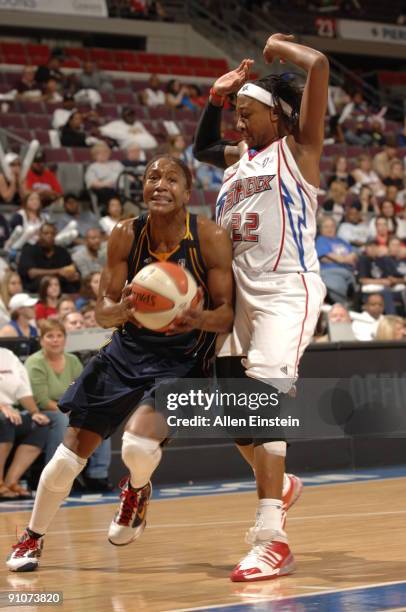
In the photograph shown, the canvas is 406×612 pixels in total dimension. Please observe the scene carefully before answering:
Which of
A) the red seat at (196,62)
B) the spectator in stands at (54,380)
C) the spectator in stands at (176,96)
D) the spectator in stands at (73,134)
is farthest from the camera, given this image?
the red seat at (196,62)

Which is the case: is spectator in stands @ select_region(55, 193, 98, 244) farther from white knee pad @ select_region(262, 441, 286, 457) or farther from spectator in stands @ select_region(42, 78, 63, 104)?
white knee pad @ select_region(262, 441, 286, 457)

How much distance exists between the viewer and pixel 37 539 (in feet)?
17.8

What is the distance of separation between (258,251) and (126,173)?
33.8 ft

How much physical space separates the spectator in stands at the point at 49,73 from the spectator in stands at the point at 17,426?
33.2 feet

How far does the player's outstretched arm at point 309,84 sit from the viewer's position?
5.02m

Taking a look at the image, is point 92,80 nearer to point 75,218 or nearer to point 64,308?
point 75,218

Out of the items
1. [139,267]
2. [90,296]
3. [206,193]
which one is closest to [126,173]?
[206,193]

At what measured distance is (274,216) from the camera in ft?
17.1

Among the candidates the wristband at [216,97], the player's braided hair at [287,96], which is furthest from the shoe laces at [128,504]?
the wristband at [216,97]

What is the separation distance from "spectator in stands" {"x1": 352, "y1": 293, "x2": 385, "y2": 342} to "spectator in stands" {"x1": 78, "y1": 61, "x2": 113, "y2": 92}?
25.1 ft

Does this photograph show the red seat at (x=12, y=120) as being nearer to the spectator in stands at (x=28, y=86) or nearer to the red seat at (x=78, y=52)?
the spectator in stands at (x=28, y=86)

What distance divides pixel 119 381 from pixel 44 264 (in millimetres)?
7445

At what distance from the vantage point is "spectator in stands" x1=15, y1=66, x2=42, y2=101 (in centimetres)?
1794

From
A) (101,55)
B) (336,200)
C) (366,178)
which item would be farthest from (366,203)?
(101,55)
